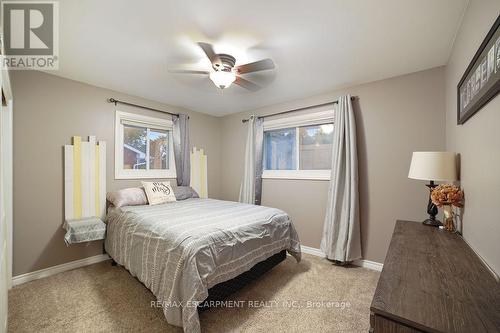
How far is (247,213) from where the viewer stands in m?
2.42

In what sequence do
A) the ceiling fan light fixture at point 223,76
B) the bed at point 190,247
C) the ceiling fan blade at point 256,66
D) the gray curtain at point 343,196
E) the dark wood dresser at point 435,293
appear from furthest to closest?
the gray curtain at point 343,196, the ceiling fan light fixture at point 223,76, the ceiling fan blade at point 256,66, the bed at point 190,247, the dark wood dresser at point 435,293

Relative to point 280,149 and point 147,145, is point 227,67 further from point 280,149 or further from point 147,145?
point 147,145

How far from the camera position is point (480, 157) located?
3.99 ft

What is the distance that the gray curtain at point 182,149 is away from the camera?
3619mm

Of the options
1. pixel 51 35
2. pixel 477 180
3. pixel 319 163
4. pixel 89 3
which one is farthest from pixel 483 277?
pixel 51 35

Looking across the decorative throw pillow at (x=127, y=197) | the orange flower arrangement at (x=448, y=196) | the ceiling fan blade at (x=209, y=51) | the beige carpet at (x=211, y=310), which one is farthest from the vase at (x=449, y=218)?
the decorative throw pillow at (x=127, y=197)

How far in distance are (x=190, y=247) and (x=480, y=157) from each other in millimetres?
1890

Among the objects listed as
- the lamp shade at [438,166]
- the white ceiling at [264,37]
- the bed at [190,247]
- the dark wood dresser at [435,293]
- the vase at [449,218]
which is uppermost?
the white ceiling at [264,37]

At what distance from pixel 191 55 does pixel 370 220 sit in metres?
2.81

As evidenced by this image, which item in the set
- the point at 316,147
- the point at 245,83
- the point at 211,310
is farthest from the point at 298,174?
the point at 211,310

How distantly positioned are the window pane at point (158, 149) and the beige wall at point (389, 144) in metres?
2.53

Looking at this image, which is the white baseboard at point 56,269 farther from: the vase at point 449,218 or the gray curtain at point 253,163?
the vase at point 449,218

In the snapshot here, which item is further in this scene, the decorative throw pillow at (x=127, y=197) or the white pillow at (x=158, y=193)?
the white pillow at (x=158, y=193)

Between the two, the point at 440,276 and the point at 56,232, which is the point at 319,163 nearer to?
the point at 440,276
